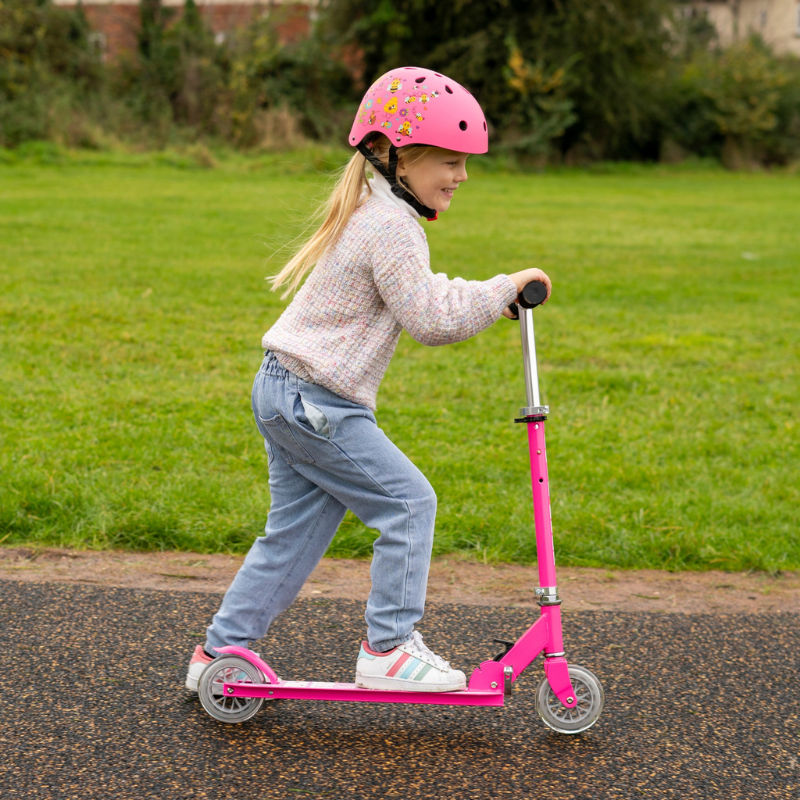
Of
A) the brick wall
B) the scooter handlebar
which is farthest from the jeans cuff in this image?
the brick wall

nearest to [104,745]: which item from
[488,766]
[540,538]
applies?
[488,766]

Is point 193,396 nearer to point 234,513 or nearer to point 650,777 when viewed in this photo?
point 234,513

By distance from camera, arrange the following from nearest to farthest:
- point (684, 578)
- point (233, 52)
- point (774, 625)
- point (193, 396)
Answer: point (774, 625) → point (684, 578) → point (193, 396) → point (233, 52)

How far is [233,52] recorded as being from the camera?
80.6 ft

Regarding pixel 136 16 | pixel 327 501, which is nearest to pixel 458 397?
pixel 327 501

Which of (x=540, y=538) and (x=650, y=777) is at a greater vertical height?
(x=540, y=538)

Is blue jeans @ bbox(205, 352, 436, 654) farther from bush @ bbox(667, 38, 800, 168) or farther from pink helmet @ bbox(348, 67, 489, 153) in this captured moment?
bush @ bbox(667, 38, 800, 168)

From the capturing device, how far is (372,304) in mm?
2570

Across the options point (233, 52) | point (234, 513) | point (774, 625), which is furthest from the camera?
point (233, 52)

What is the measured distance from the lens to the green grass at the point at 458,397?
409 centimetres

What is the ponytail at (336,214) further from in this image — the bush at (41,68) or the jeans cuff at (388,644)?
the bush at (41,68)

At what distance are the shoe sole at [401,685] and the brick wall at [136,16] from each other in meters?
24.5

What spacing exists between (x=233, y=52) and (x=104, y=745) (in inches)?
946

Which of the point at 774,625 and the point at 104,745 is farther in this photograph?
the point at 774,625
